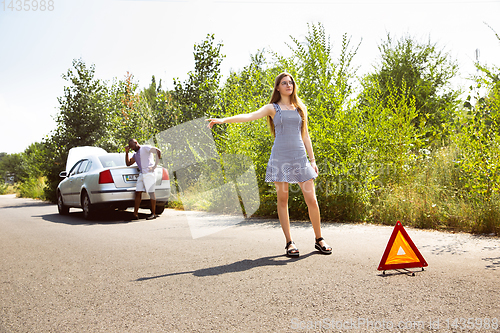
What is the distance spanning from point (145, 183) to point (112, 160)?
131 cm

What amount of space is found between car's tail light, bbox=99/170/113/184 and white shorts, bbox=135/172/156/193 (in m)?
0.65

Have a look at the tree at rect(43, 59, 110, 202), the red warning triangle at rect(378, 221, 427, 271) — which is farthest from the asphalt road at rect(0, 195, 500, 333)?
the tree at rect(43, 59, 110, 202)

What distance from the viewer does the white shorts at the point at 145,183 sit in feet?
31.0

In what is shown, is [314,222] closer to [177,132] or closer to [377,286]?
[377,286]

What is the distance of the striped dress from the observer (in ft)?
15.3

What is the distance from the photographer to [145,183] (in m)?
9.48

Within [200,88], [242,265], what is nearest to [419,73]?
[200,88]

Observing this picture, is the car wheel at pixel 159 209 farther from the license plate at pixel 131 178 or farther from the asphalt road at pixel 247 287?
the asphalt road at pixel 247 287

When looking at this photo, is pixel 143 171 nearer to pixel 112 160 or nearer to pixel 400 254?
pixel 112 160

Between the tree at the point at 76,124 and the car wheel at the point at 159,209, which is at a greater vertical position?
the tree at the point at 76,124

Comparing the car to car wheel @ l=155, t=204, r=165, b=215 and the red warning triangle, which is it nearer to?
car wheel @ l=155, t=204, r=165, b=215

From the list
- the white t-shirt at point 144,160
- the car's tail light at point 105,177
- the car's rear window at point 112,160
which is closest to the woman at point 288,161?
the white t-shirt at point 144,160

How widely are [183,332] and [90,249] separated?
12.0 ft

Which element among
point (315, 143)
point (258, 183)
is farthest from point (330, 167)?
point (258, 183)
